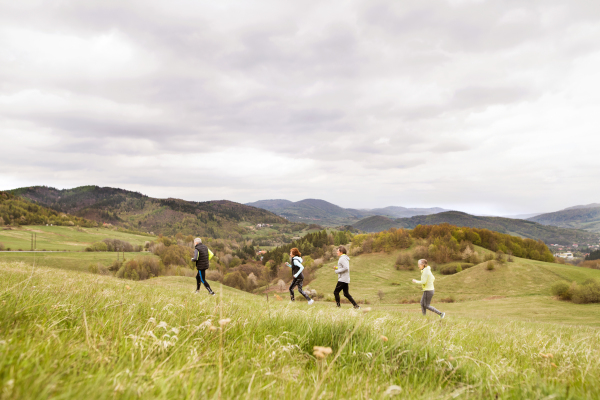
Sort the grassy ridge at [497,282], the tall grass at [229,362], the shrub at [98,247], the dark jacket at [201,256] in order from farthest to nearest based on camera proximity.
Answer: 1. the shrub at [98,247]
2. the grassy ridge at [497,282]
3. the dark jacket at [201,256]
4. the tall grass at [229,362]

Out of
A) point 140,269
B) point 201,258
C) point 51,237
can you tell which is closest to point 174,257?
point 140,269

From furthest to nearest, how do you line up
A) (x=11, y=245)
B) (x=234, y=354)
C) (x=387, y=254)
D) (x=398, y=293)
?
(x=11, y=245), (x=387, y=254), (x=398, y=293), (x=234, y=354)

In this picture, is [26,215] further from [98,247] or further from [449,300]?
[449,300]

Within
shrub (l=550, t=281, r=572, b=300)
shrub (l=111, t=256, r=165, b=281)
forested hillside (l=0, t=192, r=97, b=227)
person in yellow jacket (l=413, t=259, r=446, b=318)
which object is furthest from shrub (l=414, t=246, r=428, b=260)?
forested hillside (l=0, t=192, r=97, b=227)

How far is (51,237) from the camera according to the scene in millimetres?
147000

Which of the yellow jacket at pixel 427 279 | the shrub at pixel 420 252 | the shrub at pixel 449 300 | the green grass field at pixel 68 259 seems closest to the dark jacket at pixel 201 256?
the yellow jacket at pixel 427 279

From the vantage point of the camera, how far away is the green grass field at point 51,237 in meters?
125

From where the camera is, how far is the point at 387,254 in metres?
106

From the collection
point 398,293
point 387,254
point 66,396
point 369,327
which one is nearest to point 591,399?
point 369,327

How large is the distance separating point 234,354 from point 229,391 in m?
0.67

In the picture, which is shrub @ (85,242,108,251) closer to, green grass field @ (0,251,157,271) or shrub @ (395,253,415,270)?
green grass field @ (0,251,157,271)

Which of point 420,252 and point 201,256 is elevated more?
point 201,256

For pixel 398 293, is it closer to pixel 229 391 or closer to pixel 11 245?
pixel 229 391

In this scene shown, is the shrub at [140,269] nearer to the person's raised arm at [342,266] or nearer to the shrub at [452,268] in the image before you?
the person's raised arm at [342,266]
